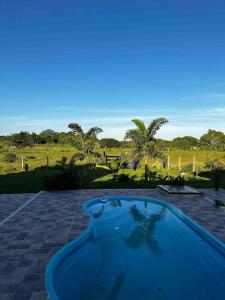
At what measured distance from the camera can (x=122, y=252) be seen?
662 cm

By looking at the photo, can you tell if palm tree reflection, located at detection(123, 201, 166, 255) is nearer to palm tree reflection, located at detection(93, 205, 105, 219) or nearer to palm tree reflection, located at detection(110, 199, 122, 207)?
palm tree reflection, located at detection(110, 199, 122, 207)

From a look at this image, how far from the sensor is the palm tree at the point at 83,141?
17406 mm

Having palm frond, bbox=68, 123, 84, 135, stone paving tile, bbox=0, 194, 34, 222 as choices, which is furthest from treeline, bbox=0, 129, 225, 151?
stone paving tile, bbox=0, 194, 34, 222

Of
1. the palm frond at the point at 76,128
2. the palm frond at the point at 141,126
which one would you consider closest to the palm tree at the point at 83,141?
the palm frond at the point at 76,128

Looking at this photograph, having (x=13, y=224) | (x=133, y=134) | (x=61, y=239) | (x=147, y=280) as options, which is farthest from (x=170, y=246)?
(x=133, y=134)

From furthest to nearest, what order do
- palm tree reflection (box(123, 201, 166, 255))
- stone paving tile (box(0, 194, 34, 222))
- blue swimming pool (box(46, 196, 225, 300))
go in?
stone paving tile (box(0, 194, 34, 222))
palm tree reflection (box(123, 201, 166, 255))
blue swimming pool (box(46, 196, 225, 300))

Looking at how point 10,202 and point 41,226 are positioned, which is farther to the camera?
point 10,202

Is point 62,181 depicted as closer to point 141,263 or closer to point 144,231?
point 144,231

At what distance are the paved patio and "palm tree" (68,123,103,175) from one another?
5230 mm

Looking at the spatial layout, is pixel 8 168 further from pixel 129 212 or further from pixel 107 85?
pixel 129 212

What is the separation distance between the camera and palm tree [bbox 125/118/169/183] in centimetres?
1482

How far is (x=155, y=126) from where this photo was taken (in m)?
15.1

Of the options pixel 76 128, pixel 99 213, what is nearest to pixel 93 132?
pixel 76 128

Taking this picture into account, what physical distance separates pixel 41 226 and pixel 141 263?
2796 mm
